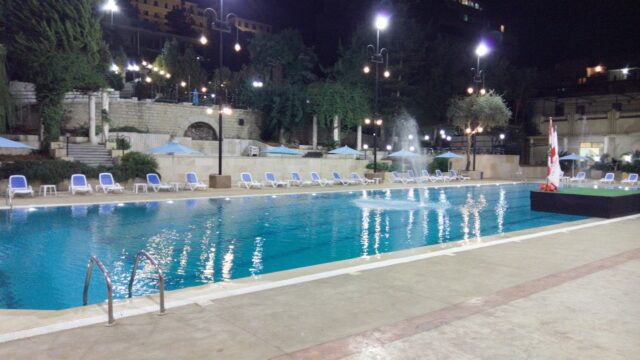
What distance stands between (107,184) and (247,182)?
6.85 m

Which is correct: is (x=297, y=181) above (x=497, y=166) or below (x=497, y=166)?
below

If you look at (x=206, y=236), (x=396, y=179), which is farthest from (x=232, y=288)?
(x=396, y=179)

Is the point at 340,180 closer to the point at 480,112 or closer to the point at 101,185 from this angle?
the point at 101,185

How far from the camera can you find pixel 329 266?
23.6 ft

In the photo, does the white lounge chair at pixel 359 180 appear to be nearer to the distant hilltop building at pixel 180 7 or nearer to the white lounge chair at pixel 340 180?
the white lounge chair at pixel 340 180

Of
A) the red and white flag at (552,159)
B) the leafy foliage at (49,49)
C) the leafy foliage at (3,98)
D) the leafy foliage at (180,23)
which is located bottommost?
the red and white flag at (552,159)

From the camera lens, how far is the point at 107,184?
19375 mm

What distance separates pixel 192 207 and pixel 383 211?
6.73 metres

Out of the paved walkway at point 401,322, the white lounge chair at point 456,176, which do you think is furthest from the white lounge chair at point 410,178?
the paved walkway at point 401,322

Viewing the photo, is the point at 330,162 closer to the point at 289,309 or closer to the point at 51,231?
the point at 51,231

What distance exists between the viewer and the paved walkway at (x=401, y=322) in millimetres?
3883

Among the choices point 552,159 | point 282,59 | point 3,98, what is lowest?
point 552,159

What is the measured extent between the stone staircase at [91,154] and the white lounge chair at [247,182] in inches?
260

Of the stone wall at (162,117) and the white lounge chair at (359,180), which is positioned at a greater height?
the stone wall at (162,117)
